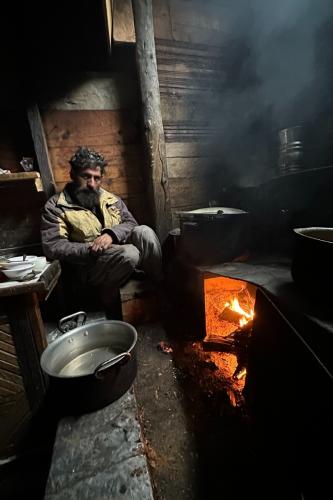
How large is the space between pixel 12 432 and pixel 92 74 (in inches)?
202

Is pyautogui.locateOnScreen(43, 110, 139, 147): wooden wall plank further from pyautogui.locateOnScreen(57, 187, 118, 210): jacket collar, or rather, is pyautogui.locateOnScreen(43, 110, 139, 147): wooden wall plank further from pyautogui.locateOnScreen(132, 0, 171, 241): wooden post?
pyautogui.locateOnScreen(57, 187, 118, 210): jacket collar

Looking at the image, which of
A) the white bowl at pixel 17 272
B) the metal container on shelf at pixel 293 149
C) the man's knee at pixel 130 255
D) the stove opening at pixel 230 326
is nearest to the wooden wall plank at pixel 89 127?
the man's knee at pixel 130 255

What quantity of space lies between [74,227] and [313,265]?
10.3 ft

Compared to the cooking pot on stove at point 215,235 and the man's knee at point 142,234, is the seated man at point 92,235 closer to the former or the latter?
the man's knee at point 142,234

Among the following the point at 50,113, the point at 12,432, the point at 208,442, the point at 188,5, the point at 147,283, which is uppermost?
the point at 188,5

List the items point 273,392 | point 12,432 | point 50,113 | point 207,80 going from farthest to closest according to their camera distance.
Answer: point 207,80 < point 50,113 < point 12,432 < point 273,392

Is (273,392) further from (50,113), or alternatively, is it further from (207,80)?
(207,80)

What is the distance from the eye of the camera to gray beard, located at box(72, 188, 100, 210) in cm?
359

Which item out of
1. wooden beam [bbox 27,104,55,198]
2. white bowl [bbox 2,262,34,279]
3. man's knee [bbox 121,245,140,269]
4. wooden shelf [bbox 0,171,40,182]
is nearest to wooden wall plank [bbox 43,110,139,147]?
wooden beam [bbox 27,104,55,198]

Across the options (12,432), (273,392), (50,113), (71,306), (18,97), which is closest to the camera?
(273,392)

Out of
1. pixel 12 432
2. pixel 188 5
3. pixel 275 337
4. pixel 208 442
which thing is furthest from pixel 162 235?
pixel 188 5

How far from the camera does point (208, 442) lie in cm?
199

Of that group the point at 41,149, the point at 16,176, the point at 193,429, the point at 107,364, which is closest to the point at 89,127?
the point at 41,149

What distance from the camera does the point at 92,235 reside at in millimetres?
3598
